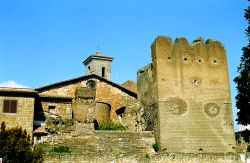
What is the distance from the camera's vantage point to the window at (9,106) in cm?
2617

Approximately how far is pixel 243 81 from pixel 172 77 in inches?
306

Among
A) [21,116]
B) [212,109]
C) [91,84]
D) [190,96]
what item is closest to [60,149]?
[21,116]

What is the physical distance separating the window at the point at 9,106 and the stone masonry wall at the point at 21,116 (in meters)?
0.22

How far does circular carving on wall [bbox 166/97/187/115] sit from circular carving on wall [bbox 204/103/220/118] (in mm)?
1879

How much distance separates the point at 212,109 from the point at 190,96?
2068mm

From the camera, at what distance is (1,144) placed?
16.6 m

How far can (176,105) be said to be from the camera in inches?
Answer: 1110

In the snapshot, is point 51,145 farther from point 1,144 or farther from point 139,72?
point 139,72

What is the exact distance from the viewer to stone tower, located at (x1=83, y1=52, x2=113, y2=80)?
49469 millimetres

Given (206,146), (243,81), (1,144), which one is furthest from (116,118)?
(1,144)

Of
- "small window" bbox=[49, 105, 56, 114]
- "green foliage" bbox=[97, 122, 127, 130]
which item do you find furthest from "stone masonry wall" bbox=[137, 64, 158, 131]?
"small window" bbox=[49, 105, 56, 114]

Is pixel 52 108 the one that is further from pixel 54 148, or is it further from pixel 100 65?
pixel 100 65

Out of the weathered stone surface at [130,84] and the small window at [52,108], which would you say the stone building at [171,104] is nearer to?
the small window at [52,108]

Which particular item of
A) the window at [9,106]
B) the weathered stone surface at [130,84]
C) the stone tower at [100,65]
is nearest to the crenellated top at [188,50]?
the window at [9,106]
